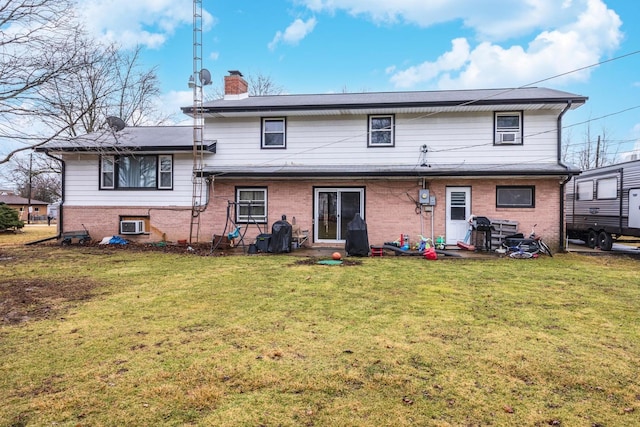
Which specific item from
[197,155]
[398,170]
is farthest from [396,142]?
[197,155]

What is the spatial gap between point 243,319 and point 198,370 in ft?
5.55

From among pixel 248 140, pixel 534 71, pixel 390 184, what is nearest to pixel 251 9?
pixel 248 140

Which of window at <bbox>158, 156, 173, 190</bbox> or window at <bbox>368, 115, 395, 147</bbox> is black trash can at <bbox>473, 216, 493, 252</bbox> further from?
window at <bbox>158, 156, 173, 190</bbox>

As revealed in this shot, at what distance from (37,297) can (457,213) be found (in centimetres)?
1243

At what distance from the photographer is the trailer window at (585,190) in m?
15.8

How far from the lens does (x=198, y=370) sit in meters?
3.71

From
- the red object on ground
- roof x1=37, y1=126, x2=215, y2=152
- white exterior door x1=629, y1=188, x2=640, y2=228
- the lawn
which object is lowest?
the lawn

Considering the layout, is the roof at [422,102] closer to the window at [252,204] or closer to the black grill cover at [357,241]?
the window at [252,204]

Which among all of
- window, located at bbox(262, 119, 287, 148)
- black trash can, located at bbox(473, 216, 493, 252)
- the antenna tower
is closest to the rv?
black trash can, located at bbox(473, 216, 493, 252)

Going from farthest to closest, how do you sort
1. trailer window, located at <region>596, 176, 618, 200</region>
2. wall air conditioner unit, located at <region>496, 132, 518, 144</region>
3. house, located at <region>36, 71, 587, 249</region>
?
trailer window, located at <region>596, 176, 618, 200</region>
wall air conditioner unit, located at <region>496, 132, 518, 144</region>
house, located at <region>36, 71, 587, 249</region>

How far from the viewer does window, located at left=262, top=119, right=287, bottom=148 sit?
48.0 feet

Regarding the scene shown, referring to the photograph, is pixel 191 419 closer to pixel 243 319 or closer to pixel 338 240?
pixel 243 319

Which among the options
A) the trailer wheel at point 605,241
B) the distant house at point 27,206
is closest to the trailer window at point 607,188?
the trailer wheel at point 605,241

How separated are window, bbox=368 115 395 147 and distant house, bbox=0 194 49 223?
5342cm
